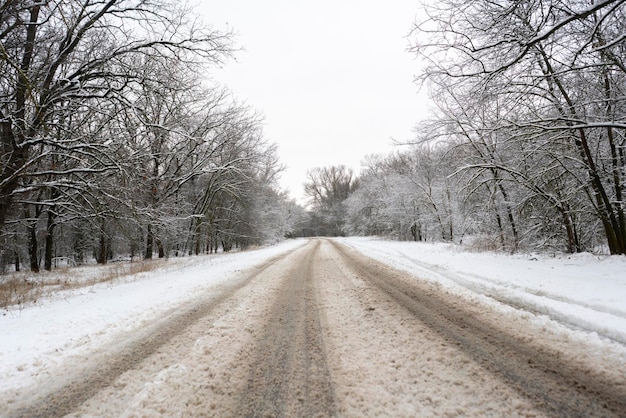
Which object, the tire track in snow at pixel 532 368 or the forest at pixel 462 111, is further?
the forest at pixel 462 111

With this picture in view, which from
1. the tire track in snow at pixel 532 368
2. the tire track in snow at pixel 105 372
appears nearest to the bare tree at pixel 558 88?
the tire track in snow at pixel 532 368

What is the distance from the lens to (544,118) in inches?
311

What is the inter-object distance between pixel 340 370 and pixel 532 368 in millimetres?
1833

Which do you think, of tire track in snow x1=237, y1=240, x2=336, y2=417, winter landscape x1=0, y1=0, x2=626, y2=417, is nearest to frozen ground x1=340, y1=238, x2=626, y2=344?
winter landscape x1=0, y1=0, x2=626, y2=417

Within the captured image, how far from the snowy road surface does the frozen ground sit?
575 mm

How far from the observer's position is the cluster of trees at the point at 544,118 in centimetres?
631

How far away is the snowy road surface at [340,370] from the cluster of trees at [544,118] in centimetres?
514

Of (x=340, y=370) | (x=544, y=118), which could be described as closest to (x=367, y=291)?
(x=340, y=370)

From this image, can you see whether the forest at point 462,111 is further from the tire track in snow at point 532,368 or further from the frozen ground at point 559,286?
the tire track in snow at point 532,368

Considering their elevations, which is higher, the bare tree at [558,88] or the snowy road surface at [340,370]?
the bare tree at [558,88]

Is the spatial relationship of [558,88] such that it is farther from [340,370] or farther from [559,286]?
[340,370]

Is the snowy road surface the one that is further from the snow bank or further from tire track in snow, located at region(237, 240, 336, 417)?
the snow bank

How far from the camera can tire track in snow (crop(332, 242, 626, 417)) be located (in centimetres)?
222

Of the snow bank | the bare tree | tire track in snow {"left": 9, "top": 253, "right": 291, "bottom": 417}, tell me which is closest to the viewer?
tire track in snow {"left": 9, "top": 253, "right": 291, "bottom": 417}
